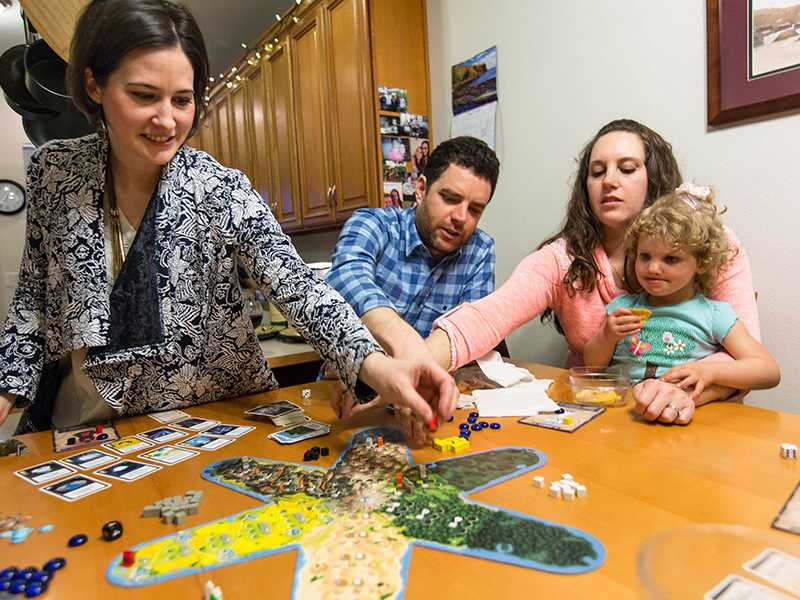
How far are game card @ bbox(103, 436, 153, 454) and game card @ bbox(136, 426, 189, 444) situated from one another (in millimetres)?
14

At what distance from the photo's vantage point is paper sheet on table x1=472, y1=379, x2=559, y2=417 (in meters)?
0.98

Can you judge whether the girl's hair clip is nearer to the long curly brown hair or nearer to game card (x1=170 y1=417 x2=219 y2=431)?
the long curly brown hair

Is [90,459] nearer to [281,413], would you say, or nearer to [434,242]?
[281,413]

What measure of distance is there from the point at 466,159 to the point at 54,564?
50.8 inches

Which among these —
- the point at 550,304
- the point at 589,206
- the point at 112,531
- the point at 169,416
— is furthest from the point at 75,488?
the point at 589,206

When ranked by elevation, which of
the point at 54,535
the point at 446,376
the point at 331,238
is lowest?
the point at 54,535

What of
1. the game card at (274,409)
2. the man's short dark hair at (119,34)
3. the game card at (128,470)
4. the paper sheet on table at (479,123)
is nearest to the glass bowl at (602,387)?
the game card at (274,409)

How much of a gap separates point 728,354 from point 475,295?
678 mm

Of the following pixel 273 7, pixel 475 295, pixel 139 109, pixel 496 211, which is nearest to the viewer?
pixel 139 109

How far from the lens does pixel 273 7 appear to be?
292cm

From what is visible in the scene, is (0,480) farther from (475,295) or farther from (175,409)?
(475,295)

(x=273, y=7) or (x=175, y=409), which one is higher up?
(x=273, y=7)

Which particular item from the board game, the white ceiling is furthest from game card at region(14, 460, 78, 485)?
the white ceiling

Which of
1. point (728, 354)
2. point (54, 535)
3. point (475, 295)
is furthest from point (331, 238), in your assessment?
point (54, 535)
